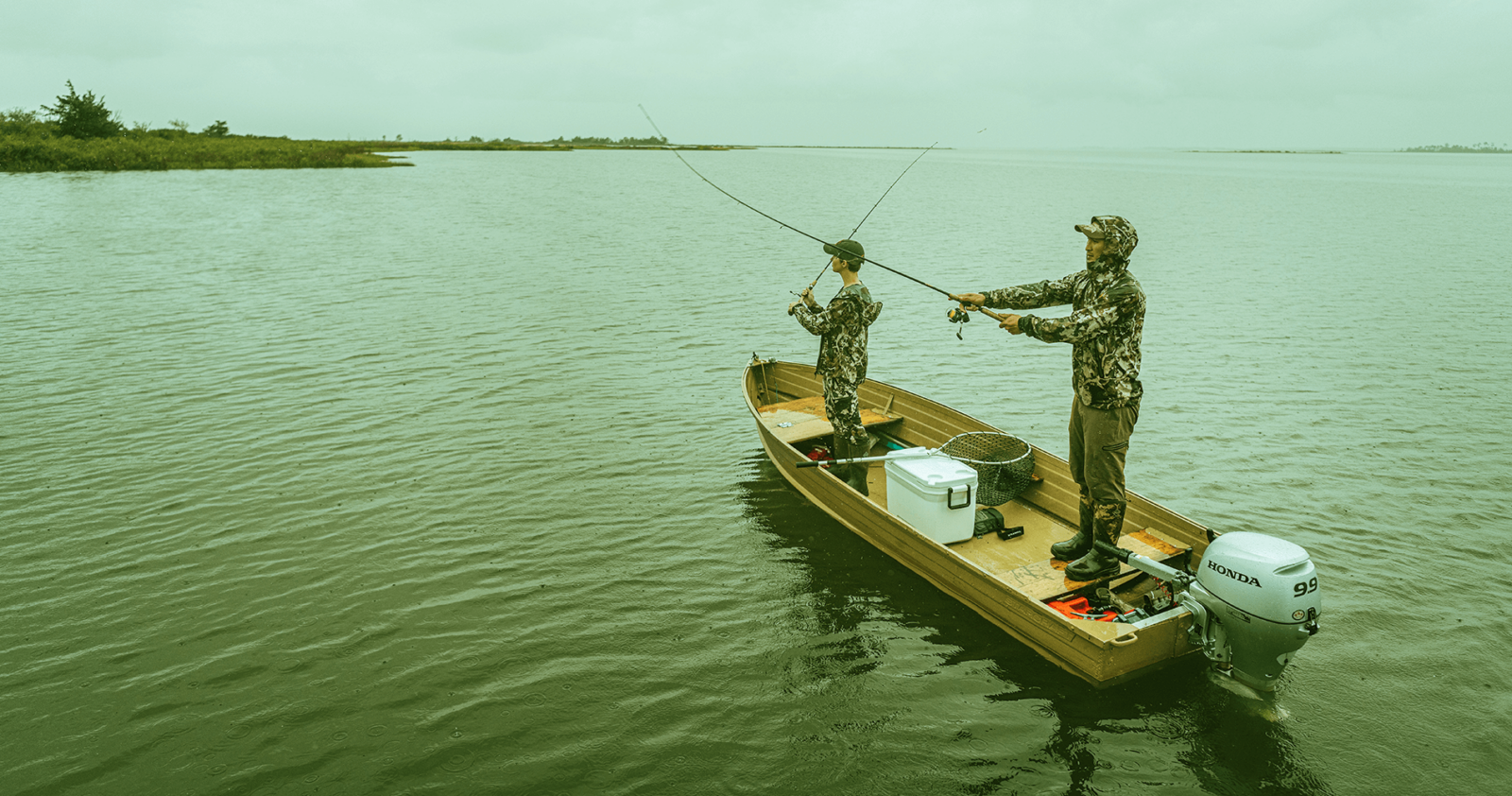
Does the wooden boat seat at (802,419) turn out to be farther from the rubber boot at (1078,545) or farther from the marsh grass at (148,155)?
the marsh grass at (148,155)

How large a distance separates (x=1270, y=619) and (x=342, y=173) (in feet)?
211

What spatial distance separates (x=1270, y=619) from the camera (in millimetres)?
4801

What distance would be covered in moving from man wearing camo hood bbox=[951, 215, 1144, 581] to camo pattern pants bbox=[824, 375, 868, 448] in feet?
6.86

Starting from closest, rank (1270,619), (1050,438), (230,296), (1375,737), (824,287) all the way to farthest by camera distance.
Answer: (1270,619)
(1375,737)
(1050,438)
(230,296)
(824,287)

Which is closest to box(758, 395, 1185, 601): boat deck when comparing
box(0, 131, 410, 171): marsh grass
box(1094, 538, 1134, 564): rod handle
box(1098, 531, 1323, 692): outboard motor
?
box(1094, 538, 1134, 564): rod handle

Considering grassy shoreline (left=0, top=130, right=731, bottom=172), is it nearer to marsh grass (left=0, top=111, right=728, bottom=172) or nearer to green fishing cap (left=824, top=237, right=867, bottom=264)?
marsh grass (left=0, top=111, right=728, bottom=172)

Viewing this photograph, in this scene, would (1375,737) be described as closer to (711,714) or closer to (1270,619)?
(1270,619)

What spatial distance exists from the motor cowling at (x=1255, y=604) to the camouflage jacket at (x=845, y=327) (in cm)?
341

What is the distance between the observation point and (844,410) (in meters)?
7.83

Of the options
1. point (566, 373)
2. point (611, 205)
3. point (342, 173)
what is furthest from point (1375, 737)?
point (342, 173)

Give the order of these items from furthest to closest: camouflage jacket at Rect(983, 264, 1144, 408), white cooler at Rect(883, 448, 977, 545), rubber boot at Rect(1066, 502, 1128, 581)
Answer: white cooler at Rect(883, 448, 977, 545), rubber boot at Rect(1066, 502, 1128, 581), camouflage jacket at Rect(983, 264, 1144, 408)

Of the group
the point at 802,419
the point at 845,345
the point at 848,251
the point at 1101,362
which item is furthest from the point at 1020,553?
the point at 802,419

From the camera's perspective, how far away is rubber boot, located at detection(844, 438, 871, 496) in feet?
26.3

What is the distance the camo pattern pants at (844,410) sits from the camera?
7.78m
